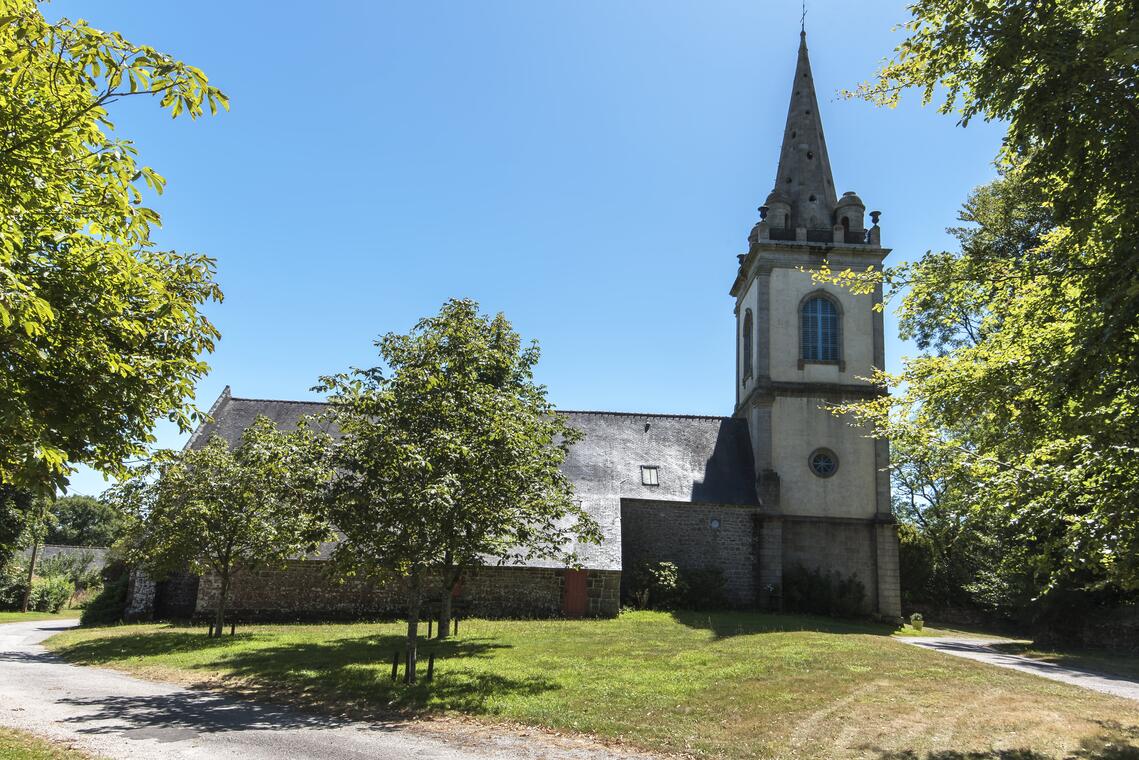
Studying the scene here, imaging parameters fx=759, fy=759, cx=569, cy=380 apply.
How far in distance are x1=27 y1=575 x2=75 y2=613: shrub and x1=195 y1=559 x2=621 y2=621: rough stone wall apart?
22200 mm

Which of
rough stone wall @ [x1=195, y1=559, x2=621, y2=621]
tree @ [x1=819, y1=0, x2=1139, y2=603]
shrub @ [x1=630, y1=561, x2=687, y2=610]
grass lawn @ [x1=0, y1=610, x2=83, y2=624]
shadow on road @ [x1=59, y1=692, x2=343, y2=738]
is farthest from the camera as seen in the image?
grass lawn @ [x1=0, y1=610, x2=83, y2=624]

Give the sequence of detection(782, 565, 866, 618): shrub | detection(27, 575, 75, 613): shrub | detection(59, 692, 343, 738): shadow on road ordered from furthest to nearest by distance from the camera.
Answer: detection(27, 575, 75, 613): shrub
detection(782, 565, 866, 618): shrub
detection(59, 692, 343, 738): shadow on road

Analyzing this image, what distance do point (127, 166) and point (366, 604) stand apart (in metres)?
18.2

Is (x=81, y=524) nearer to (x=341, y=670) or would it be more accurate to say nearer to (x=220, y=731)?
(x=341, y=670)

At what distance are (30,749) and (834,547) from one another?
2337 cm

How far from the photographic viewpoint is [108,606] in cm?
2422

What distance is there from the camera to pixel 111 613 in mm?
24047

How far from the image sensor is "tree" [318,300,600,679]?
11.5m

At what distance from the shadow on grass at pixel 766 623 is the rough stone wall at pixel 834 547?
172 centimetres

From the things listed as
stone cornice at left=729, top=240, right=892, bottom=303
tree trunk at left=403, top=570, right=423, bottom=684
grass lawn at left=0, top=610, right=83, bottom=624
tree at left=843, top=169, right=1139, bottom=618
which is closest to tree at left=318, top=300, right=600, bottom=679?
tree trunk at left=403, top=570, right=423, bottom=684

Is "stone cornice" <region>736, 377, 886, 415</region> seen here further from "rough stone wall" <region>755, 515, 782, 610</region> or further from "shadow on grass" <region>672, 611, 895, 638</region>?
"shadow on grass" <region>672, 611, 895, 638</region>

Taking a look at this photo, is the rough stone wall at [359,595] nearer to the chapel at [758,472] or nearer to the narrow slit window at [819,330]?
the chapel at [758,472]

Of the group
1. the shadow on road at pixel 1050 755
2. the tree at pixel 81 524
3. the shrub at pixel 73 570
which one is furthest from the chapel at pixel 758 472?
the tree at pixel 81 524

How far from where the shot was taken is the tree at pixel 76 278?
5.08 m
